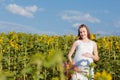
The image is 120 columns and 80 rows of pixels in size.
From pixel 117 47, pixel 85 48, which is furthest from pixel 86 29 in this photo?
pixel 117 47

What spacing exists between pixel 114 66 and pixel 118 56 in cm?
27

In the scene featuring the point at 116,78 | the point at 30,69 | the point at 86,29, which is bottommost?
the point at 116,78

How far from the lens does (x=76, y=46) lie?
584 centimetres

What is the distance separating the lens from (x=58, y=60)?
0.99m

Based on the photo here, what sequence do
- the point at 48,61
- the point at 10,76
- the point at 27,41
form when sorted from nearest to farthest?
the point at 48,61
the point at 10,76
the point at 27,41

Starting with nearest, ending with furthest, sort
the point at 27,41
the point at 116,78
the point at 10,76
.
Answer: the point at 10,76 → the point at 116,78 → the point at 27,41

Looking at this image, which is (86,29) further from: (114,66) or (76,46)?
(114,66)

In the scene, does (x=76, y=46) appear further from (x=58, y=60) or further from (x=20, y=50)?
(x=58, y=60)

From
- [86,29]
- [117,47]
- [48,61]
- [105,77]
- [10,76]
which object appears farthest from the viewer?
[117,47]

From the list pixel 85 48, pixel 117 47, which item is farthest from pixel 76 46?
pixel 117 47

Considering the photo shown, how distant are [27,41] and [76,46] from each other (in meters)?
4.99

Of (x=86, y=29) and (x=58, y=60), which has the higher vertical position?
(x=86, y=29)

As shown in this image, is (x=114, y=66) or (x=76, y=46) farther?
(x=114, y=66)

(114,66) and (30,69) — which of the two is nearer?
(30,69)
